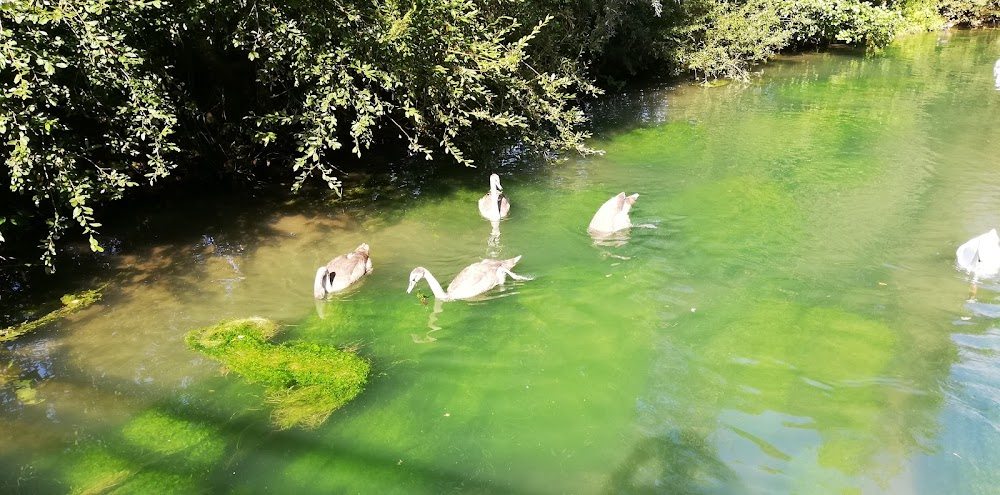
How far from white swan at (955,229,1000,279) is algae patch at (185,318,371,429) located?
6970mm

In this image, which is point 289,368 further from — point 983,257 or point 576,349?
point 983,257

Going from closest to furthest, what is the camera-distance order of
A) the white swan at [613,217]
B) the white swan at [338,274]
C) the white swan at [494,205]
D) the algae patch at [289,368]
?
the algae patch at [289,368]
the white swan at [338,274]
the white swan at [613,217]
the white swan at [494,205]

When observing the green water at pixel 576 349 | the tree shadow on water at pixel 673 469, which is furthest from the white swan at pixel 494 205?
the tree shadow on water at pixel 673 469

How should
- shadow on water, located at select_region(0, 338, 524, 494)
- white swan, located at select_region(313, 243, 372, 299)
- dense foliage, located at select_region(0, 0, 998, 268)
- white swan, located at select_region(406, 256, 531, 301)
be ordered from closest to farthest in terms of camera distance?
shadow on water, located at select_region(0, 338, 524, 494) → dense foliage, located at select_region(0, 0, 998, 268) → white swan, located at select_region(406, 256, 531, 301) → white swan, located at select_region(313, 243, 372, 299)

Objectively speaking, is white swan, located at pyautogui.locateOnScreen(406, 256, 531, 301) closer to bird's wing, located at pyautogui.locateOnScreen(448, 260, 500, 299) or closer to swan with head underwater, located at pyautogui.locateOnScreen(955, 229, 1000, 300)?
bird's wing, located at pyautogui.locateOnScreen(448, 260, 500, 299)

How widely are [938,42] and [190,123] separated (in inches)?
1168

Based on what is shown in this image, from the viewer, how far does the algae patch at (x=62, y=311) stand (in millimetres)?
6969

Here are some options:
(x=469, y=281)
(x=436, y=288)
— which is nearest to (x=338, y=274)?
(x=436, y=288)

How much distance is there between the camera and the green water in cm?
492

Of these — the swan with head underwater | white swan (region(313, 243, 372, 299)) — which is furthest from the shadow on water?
the swan with head underwater

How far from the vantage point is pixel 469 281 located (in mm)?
7477

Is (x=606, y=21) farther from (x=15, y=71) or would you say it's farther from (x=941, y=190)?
(x=15, y=71)

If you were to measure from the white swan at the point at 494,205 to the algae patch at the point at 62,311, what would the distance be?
5.24 meters

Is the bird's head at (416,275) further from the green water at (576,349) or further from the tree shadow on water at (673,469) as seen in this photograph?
the tree shadow on water at (673,469)
